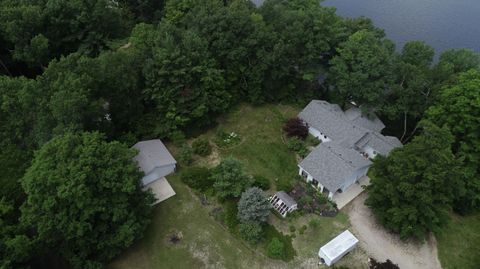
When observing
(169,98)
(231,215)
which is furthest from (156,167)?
(231,215)

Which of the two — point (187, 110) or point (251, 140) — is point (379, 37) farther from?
point (187, 110)

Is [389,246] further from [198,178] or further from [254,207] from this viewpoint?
[198,178]

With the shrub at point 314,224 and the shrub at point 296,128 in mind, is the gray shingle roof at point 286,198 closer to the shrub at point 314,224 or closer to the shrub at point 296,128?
the shrub at point 314,224

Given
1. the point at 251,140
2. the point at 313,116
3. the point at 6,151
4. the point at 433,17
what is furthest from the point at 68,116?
the point at 433,17

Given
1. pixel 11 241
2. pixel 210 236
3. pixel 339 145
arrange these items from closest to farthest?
1. pixel 11 241
2. pixel 210 236
3. pixel 339 145

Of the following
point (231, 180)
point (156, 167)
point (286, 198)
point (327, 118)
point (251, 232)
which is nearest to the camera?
point (251, 232)

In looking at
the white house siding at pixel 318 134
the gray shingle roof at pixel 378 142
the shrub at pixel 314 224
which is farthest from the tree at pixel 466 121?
the shrub at pixel 314 224
